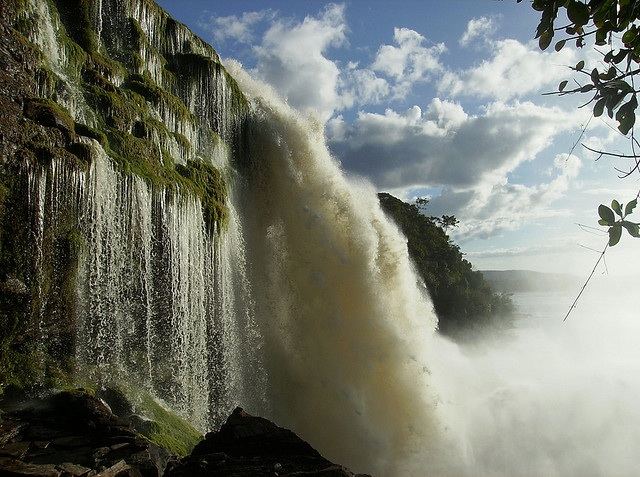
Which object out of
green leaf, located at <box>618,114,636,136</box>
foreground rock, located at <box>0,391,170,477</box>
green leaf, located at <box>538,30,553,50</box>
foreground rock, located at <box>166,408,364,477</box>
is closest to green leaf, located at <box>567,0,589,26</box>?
green leaf, located at <box>538,30,553,50</box>

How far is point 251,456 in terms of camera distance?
315 inches

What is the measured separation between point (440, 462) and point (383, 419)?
207 centimetres

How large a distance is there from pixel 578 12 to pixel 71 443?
8500 millimetres

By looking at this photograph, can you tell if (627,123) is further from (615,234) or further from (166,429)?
(166,429)

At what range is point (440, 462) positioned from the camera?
14.4 metres

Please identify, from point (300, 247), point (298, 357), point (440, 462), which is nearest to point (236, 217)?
point (300, 247)

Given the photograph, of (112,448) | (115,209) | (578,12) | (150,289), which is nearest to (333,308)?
(150,289)

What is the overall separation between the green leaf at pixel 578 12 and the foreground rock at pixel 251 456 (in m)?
6.50

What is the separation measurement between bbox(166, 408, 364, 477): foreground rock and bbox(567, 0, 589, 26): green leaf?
256 inches

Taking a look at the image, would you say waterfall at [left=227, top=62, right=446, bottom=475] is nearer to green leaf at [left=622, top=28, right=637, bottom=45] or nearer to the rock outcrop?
the rock outcrop

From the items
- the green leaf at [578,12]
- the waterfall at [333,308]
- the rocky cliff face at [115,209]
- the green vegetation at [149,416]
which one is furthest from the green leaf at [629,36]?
the waterfall at [333,308]

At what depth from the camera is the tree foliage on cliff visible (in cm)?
4147

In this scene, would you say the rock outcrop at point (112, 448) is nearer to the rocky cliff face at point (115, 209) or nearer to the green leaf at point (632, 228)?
the rocky cliff face at point (115, 209)

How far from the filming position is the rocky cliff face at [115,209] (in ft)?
31.9
